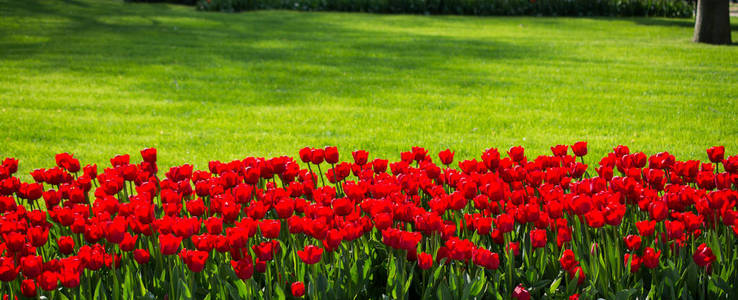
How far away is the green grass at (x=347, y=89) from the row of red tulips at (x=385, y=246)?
145 inches

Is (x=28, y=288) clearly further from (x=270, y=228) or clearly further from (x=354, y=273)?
(x=354, y=273)

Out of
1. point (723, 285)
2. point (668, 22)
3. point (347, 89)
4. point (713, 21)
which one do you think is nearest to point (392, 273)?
point (723, 285)

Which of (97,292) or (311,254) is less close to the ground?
(311,254)

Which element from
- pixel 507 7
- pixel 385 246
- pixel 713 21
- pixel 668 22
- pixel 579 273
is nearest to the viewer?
pixel 579 273

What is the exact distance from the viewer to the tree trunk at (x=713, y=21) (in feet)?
44.4

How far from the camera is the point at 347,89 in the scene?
10.2 metres

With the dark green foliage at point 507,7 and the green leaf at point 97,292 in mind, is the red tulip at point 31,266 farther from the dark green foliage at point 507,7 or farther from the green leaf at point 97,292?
the dark green foliage at point 507,7

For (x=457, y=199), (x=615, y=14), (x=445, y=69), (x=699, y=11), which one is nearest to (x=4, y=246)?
(x=457, y=199)

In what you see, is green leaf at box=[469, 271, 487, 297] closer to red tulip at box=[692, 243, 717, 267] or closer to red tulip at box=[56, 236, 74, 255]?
red tulip at box=[692, 243, 717, 267]

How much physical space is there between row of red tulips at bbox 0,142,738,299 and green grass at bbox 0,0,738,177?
367cm

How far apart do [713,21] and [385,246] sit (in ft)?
41.9

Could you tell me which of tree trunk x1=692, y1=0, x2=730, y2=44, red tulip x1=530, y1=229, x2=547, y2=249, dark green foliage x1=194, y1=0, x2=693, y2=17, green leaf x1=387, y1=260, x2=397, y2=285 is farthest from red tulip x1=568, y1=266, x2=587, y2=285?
dark green foliage x1=194, y1=0, x2=693, y2=17

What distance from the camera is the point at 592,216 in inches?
108

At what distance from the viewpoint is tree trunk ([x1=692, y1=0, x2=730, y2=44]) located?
1354cm
